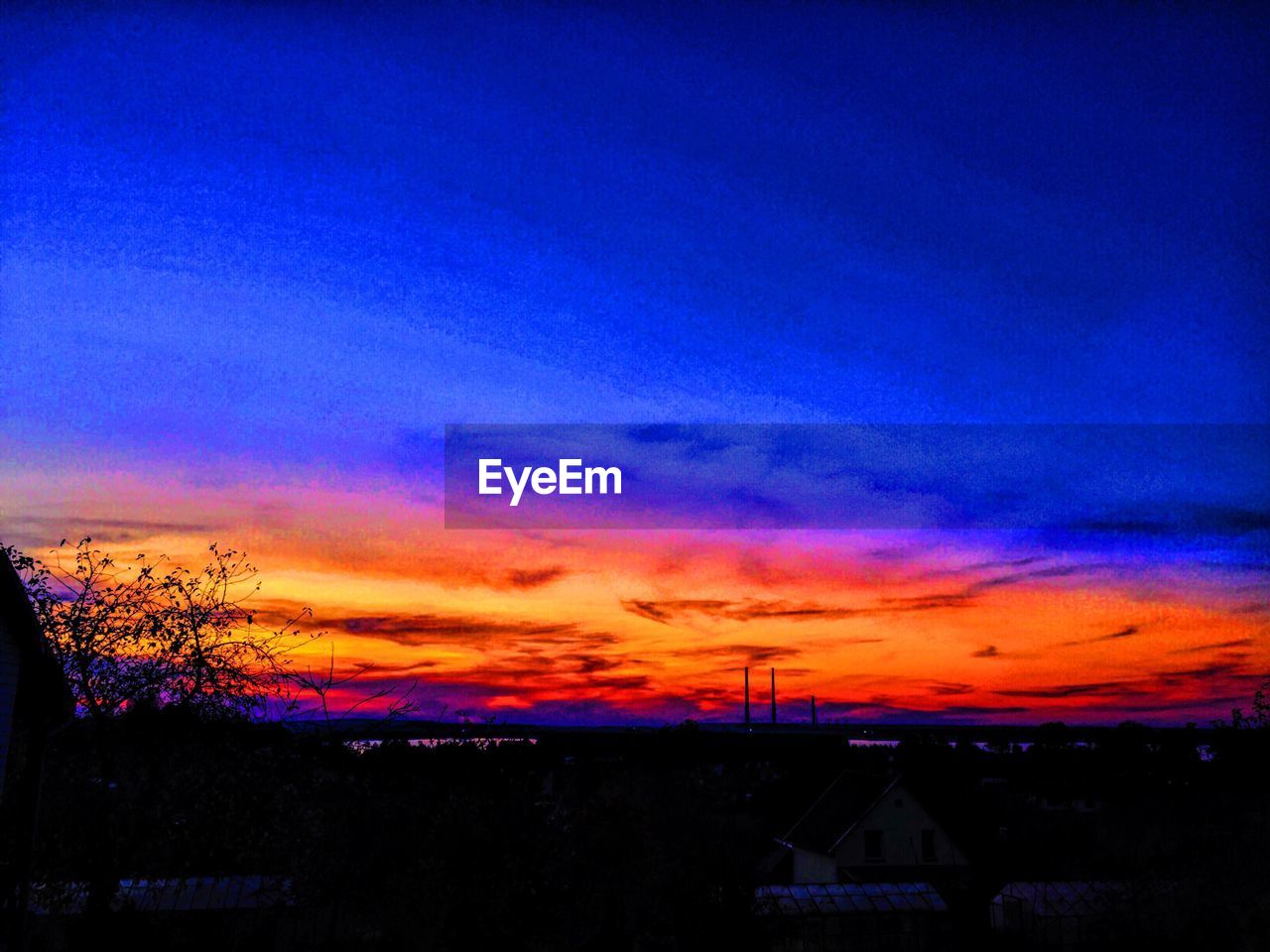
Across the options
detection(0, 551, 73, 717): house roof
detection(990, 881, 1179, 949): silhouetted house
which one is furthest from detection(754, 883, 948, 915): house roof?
detection(0, 551, 73, 717): house roof

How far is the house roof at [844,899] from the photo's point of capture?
22531 mm

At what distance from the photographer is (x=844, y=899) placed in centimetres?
2339

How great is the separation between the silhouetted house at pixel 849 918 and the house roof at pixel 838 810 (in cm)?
2433

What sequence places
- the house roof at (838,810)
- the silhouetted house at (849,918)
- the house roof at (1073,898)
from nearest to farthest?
the silhouetted house at (849,918)
the house roof at (1073,898)
the house roof at (838,810)

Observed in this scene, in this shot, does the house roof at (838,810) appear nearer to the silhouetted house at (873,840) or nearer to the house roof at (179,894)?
the silhouetted house at (873,840)

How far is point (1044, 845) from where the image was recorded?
5462 cm

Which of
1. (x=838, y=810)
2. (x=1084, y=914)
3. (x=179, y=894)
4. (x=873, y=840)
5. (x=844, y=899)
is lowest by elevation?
(x=873, y=840)

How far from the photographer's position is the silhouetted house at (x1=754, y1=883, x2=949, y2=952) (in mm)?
22078

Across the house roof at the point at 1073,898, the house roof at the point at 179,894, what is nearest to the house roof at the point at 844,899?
the house roof at the point at 1073,898

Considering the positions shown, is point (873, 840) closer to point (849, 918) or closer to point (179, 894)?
point (849, 918)

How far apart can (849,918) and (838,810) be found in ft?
94.5

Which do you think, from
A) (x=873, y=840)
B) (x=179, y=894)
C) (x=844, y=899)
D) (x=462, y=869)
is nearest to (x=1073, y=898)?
(x=844, y=899)

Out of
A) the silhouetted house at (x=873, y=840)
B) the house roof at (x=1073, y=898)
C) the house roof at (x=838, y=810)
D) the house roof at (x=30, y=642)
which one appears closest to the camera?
the house roof at (x=30, y=642)

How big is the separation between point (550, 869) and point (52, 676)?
13.7 metres
